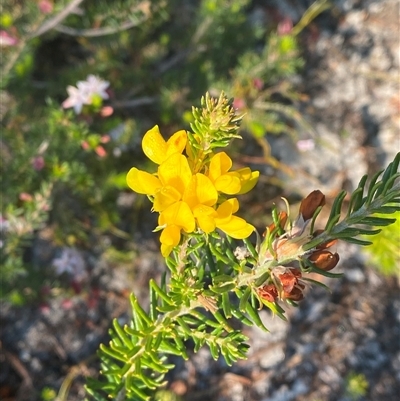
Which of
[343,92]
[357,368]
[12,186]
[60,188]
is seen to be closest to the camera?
[12,186]

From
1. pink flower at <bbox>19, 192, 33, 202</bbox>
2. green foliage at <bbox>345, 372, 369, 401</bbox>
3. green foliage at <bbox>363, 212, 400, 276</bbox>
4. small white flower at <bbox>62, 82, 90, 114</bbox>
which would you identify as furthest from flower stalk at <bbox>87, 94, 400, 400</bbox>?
green foliage at <bbox>345, 372, 369, 401</bbox>

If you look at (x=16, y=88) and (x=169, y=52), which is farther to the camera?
(x=169, y=52)

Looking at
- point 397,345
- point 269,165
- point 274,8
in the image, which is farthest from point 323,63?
point 397,345

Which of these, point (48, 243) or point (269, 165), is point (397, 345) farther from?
point (48, 243)

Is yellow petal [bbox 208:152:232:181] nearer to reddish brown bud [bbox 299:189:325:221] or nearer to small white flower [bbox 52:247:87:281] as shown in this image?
reddish brown bud [bbox 299:189:325:221]

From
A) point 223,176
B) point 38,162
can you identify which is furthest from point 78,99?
point 223,176

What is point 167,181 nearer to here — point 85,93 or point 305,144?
point 85,93
